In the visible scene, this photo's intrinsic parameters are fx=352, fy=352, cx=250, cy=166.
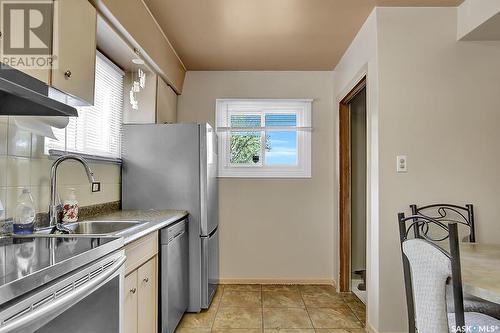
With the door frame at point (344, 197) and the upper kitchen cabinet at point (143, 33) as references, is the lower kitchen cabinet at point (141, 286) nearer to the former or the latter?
the upper kitchen cabinet at point (143, 33)

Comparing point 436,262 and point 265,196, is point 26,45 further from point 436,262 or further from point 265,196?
point 265,196

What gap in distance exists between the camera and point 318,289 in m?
3.82

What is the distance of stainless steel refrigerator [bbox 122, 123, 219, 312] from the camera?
307 centimetres

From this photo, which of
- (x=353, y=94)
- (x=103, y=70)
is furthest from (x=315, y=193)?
(x=103, y=70)

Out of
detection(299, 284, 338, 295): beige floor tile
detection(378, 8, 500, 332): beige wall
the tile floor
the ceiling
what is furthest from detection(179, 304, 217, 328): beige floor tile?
the ceiling

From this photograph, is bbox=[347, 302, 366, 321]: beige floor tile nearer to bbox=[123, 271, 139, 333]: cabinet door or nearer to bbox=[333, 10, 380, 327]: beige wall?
bbox=[333, 10, 380, 327]: beige wall

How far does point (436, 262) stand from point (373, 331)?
4.92 ft

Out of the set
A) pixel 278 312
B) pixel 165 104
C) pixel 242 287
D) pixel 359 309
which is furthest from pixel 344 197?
pixel 165 104

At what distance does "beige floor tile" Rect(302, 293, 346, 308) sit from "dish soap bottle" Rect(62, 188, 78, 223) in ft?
7.37

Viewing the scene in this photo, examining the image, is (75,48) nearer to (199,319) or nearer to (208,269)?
(208,269)

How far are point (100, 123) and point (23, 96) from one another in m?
1.58

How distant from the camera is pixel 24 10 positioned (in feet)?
5.05

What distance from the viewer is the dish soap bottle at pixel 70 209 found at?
7.06 feet
